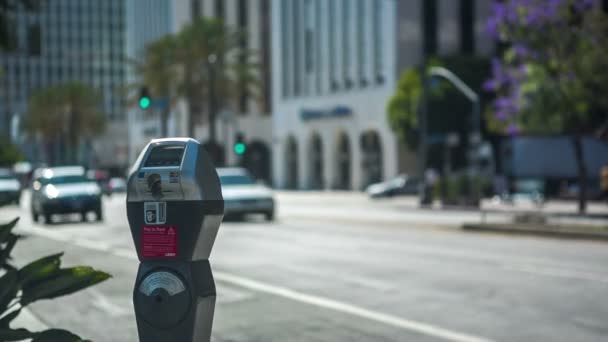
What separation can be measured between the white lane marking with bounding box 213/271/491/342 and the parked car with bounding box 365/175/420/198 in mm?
46706

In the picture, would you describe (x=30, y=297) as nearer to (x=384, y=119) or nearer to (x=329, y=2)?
(x=384, y=119)

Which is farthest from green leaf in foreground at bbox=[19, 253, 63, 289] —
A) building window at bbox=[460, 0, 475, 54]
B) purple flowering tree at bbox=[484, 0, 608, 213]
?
building window at bbox=[460, 0, 475, 54]

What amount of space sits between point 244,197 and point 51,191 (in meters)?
6.25

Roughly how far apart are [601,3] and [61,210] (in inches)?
1553

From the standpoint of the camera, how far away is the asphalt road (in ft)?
30.9

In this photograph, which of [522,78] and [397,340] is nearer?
[397,340]

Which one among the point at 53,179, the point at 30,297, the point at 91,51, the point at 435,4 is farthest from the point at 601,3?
the point at 91,51

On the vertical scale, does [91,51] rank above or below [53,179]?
above

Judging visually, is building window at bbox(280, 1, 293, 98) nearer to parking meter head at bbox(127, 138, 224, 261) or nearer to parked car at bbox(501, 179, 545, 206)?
parked car at bbox(501, 179, 545, 206)

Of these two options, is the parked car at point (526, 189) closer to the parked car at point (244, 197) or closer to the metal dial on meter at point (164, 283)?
the parked car at point (244, 197)

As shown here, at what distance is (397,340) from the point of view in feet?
28.8

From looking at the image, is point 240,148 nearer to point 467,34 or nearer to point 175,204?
point 175,204

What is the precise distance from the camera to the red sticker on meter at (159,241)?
4.39m

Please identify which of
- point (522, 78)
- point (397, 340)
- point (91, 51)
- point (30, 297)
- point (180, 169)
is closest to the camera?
point (180, 169)
